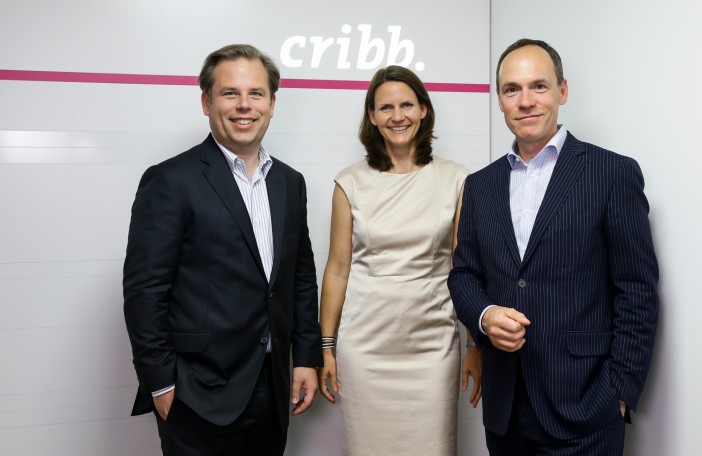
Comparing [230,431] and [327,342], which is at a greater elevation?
[327,342]

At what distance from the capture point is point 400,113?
2279 mm

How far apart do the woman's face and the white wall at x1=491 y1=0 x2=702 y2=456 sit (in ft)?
2.02

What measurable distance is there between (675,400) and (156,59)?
2288 millimetres

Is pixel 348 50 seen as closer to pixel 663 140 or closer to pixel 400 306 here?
pixel 400 306

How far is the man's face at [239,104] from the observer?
195cm

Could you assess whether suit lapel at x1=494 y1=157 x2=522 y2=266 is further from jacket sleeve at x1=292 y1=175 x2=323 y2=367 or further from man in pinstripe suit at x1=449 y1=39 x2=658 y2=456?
jacket sleeve at x1=292 y1=175 x2=323 y2=367

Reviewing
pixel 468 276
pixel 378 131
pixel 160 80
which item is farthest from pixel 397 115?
pixel 160 80

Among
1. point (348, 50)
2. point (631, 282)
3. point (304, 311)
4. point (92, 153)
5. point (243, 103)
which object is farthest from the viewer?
point (348, 50)

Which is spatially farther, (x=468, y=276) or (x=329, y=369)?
(x=329, y=369)

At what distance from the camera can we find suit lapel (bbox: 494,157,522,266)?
5.56 ft

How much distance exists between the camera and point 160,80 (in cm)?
255

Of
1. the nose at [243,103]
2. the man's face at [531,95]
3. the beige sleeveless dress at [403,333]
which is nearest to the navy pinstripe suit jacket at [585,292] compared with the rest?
the man's face at [531,95]

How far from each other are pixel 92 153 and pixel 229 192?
96 centimetres

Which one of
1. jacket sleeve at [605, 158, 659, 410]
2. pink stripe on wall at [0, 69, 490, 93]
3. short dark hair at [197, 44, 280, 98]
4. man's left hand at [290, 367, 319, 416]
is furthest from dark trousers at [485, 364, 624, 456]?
pink stripe on wall at [0, 69, 490, 93]
